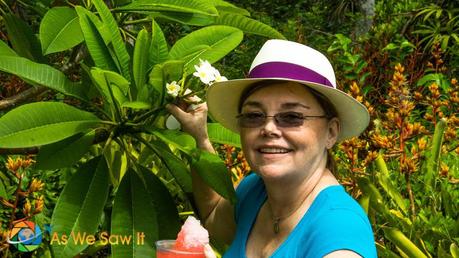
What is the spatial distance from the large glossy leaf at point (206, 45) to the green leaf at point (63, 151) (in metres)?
0.36

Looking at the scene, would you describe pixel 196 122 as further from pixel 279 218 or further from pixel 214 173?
pixel 279 218

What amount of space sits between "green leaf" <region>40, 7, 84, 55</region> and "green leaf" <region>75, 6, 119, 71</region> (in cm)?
5

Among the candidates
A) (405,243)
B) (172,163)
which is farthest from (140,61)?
(405,243)

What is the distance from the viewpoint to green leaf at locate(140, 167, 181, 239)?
8.29 ft

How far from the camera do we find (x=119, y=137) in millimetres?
2496

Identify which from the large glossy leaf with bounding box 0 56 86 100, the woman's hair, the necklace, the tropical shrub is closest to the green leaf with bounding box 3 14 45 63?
the tropical shrub

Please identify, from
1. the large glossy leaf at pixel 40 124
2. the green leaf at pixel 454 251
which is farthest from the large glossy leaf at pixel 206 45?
the green leaf at pixel 454 251

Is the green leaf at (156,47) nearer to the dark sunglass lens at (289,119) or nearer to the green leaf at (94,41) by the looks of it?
the green leaf at (94,41)

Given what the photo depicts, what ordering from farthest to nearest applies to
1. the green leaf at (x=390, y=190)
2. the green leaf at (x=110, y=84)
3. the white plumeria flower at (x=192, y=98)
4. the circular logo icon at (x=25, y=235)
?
the green leaf at (x=390, y=190) → the circular logo icon at (x=25, y=235) → the white plumeria flower at (x=192, y=98) → the green leaf at (x=110, y=84)

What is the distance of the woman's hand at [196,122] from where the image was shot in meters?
2.43

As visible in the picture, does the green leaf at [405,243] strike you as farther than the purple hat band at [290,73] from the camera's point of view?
Yes

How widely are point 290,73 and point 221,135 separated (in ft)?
1.78

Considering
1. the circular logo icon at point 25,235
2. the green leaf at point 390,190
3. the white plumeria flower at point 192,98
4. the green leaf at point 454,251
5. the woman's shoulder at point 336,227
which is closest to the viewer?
the woman's shoulder at point 336,227

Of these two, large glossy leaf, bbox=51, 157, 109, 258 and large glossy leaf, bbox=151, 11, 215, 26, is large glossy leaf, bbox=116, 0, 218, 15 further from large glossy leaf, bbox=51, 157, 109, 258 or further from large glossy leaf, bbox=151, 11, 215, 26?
large glossy leaf, bbox=51, 157, 109, 258
